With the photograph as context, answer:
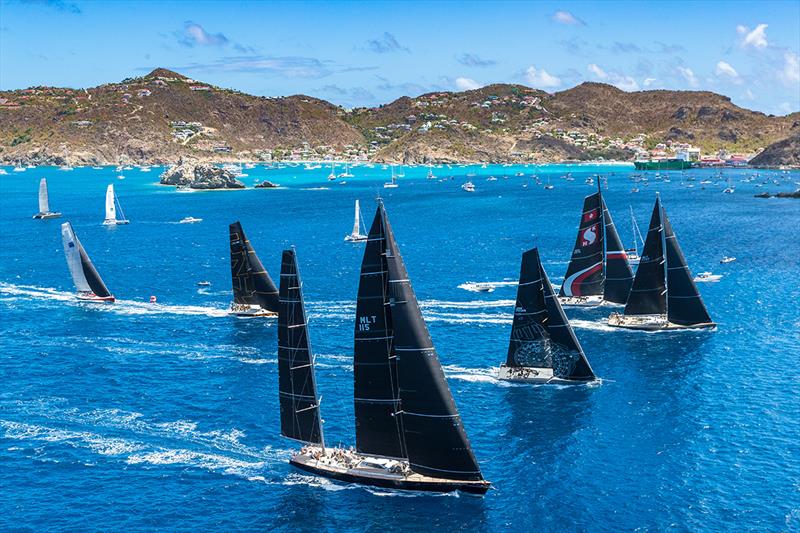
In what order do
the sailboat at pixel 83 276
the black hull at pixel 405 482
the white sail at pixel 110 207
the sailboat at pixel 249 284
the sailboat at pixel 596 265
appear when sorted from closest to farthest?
1. the black hull at pixel 405 482
2. the sailboat at pixel 596 265
3. the sailboat at pixel 249 284
4. the sailboat at pixel 83 276
5. the white sail at pixel 110 207

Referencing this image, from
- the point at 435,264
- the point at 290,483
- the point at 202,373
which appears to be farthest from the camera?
the point at 435,264

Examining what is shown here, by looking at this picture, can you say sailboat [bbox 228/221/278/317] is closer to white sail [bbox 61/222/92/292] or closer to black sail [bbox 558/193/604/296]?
white sail [bbox 61/222/92/292]

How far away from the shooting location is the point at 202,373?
70812 millimetres

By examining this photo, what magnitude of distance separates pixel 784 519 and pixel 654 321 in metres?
39.9

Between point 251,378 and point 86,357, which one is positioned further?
point 86,357

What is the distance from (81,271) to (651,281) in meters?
67.3

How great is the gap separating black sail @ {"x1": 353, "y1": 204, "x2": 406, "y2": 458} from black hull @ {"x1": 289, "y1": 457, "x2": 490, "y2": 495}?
156 centimetres

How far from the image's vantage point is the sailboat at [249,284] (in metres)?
90.9

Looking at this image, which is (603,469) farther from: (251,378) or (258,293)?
(258,293)

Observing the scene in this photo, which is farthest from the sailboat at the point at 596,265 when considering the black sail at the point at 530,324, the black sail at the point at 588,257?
the black sail at the point at 530,324

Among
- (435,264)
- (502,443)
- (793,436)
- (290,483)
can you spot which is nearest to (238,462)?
(290,483)

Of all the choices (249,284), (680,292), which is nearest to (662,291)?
(680,292)

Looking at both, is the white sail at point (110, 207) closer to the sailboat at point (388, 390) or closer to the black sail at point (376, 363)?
the sailboat at point (388, 390)

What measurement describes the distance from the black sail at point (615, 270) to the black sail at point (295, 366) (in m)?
49.8
